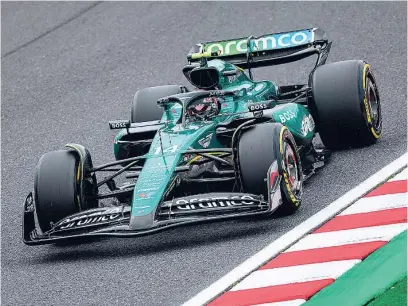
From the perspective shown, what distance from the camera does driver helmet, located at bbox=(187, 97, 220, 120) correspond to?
10047 mm

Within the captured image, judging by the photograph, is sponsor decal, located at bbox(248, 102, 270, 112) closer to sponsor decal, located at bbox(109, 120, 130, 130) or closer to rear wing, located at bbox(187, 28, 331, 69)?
sponsor decal, located at bbox(109, 120, 130, 130)

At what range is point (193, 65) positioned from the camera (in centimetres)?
1090

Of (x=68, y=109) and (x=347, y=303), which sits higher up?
(x=68, y=109)

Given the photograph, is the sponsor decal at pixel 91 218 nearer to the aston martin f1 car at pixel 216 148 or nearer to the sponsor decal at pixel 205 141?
the aston martin f1 car at pixel 216 148

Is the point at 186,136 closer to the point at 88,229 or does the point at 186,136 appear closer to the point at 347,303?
the point at 88,229

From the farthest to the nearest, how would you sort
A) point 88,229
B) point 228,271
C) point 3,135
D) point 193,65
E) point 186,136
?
point 3,135, point 193,65, point 186,136, point 88,229, point 228,271

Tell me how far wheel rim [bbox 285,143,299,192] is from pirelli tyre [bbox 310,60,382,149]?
1257mm

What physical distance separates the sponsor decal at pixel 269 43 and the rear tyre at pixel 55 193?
9.14 feet

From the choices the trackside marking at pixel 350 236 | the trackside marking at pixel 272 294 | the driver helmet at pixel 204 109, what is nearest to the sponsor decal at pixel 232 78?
the driver helmet at pixel 204 109

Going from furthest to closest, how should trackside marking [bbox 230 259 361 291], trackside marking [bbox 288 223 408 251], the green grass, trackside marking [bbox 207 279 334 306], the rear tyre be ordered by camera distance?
the rear tyre < trackside marking [bbox 288 223 408 251] < trackside marking [bbox 230 259 361 291] < trackside marking [bbox 207 279 334 306] < the green grass

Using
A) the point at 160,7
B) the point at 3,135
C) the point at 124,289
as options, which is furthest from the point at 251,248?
the point at 160,7

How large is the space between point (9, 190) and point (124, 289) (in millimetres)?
3742

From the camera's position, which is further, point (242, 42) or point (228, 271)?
point (242, 42)

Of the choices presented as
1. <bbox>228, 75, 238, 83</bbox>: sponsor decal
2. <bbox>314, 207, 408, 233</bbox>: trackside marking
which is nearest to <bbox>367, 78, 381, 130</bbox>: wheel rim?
<bbox>228, 75, 238, 83</bbox>: sponsor decal
